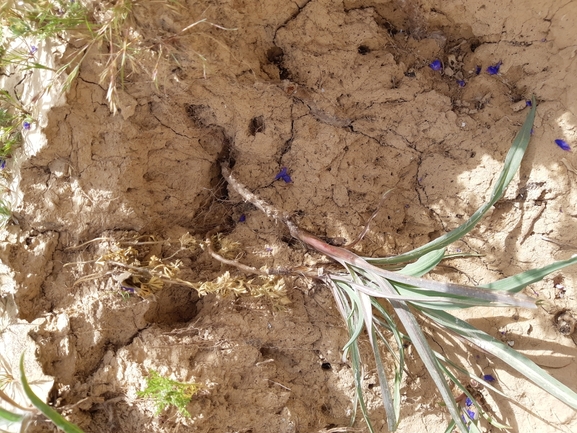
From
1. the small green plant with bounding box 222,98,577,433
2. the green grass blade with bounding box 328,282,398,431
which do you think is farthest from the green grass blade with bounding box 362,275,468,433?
the green grass blade with bounding box 328,282,398,431

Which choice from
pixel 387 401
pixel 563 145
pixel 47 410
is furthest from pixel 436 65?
pixel 47 410

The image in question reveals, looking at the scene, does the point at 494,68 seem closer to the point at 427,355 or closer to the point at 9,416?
the point at 427,355

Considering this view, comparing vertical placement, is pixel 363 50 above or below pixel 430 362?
above

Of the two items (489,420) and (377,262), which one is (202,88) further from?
(489,420)

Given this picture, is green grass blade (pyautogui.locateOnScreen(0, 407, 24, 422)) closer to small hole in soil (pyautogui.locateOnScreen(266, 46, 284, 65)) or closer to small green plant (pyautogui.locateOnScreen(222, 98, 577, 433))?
small green plant (pyautogui.locateOnScreen(222, 98, 577, 433))

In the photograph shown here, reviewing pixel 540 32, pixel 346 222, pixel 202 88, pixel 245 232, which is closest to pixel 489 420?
pixel 346 222

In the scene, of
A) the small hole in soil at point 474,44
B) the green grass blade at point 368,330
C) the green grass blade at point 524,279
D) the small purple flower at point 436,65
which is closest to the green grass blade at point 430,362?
the green grass blade at point 368,330
